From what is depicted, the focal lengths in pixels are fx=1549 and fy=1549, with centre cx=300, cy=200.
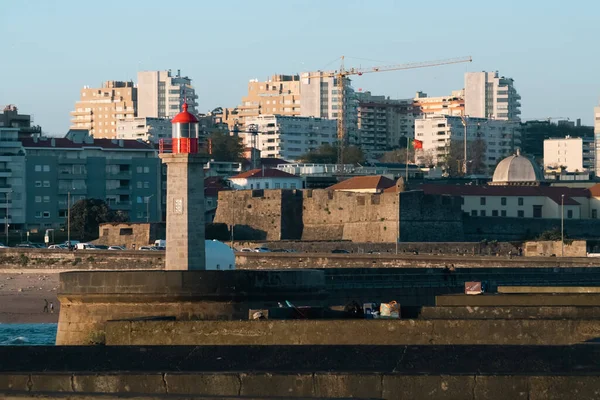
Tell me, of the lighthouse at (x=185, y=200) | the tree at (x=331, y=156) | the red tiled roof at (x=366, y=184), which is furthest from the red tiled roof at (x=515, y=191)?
the lighthouse at (x=185, y=200)

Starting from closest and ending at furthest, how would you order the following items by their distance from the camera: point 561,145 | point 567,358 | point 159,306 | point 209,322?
point 567,358, point 209,322, point 159,306, point 561,145

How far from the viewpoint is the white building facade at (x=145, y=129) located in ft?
592

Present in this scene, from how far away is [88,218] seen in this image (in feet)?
313

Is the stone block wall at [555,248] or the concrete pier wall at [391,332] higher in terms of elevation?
the concrete pier wall at [391,332]

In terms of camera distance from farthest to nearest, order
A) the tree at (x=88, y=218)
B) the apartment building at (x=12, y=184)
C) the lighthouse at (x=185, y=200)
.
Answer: the apartment building at (x=12, y=184) → the tree at (x=88, y=218) → the lighthouse at (x=185, y=200)

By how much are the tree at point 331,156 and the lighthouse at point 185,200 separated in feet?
418

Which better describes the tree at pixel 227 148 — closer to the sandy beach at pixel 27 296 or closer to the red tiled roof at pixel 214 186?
the red tiled roof at pixel 214 186

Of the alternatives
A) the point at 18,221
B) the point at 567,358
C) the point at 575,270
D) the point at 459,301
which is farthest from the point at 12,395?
the point at 18,221

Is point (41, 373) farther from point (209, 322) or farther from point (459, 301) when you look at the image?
point (459, 301)

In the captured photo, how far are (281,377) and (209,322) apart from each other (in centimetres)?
438

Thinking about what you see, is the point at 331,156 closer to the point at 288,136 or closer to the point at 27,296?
the point at 288,136

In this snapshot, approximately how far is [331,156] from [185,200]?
442 ft

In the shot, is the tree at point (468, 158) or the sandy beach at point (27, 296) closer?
the sandy beach at point (27, 296)

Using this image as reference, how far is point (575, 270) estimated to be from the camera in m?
50.4
